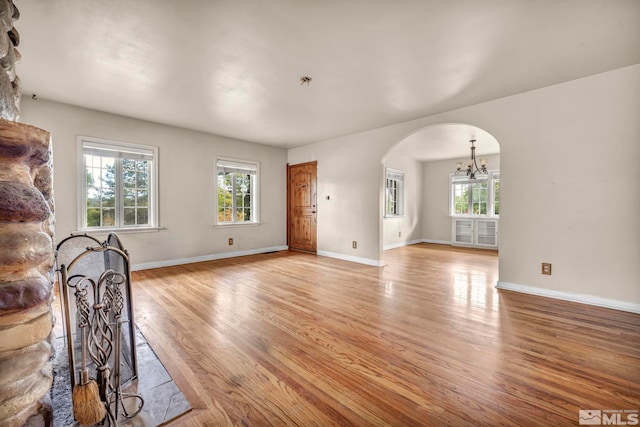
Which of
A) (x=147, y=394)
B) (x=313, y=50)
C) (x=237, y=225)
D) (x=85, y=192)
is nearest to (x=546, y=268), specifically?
(x=313, y=50)

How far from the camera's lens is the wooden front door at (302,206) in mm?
5930

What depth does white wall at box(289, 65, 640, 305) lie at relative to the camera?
8.93 ft

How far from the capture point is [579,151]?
295 cm

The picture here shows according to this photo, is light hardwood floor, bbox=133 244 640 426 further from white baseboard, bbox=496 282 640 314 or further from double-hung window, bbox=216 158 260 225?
double-hung window, bbox=216 158 260 225

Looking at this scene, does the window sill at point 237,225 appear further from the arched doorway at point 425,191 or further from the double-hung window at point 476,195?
the double-hung window at point 476,195

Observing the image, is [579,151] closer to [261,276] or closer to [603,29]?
[603,29]

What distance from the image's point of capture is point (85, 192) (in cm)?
386

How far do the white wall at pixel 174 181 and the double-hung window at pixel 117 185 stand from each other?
11cm

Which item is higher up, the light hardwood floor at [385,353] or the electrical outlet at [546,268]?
the electrical outlet at [546,268]

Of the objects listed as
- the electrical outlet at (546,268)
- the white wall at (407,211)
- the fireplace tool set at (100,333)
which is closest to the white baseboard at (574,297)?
the electrical outlet at (546,268)

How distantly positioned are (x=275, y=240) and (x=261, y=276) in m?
2.31

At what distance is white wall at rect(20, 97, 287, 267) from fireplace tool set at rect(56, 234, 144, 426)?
2.69m

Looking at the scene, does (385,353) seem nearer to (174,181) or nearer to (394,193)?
(174,181)

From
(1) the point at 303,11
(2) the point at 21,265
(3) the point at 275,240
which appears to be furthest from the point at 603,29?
(3) the point at 275,240
